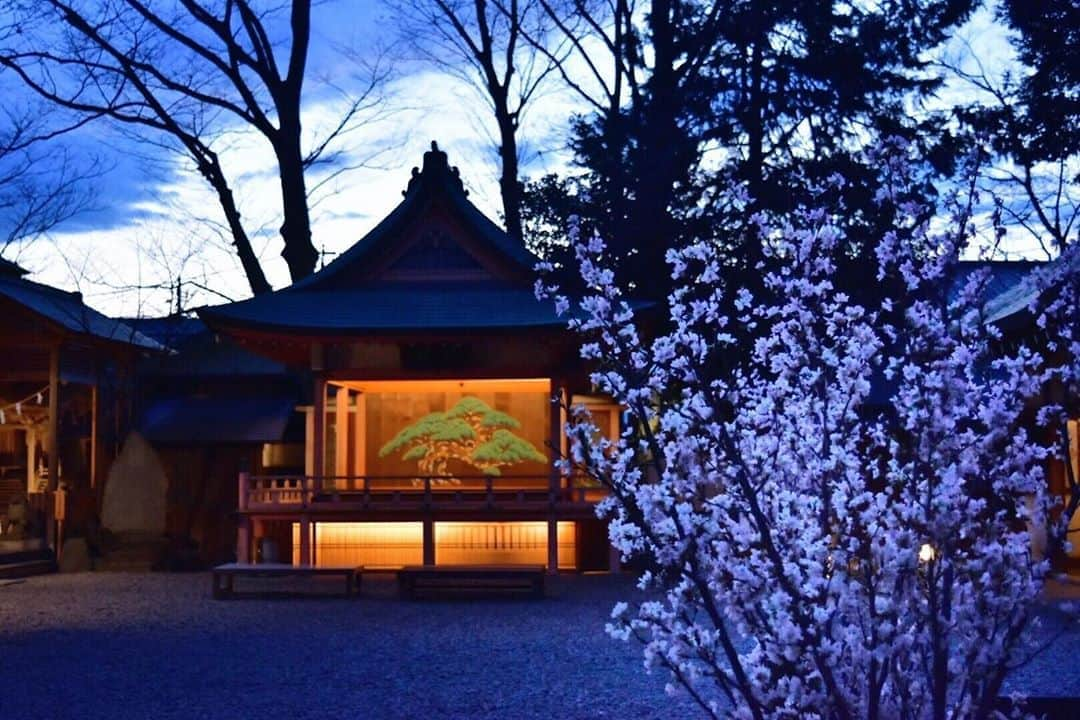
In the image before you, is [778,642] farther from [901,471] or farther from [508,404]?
[508,404]

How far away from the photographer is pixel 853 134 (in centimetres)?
2386

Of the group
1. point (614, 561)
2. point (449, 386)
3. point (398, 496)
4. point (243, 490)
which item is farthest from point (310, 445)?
point (614, 561)

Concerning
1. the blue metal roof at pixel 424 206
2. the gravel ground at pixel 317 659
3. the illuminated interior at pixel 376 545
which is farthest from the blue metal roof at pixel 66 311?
the gravel ground at pixel 317 659

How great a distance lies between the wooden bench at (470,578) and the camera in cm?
1722

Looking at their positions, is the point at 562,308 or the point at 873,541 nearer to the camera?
the point at 873,541

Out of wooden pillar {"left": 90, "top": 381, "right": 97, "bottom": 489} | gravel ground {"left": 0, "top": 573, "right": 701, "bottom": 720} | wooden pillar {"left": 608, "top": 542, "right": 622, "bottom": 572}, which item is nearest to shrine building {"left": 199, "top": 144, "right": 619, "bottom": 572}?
wooden pillar {"left": 608, "top": 542, "right": 622, "bottom": 572}

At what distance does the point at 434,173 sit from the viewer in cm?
2180

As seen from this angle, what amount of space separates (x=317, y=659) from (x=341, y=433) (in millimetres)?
11854

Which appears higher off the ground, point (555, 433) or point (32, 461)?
point (555, 433)

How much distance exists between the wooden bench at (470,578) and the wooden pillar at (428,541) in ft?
7.85

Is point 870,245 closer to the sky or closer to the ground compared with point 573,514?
closer to the sky

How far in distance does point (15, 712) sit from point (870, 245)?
51.5ft

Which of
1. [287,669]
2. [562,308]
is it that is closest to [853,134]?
[287,669]

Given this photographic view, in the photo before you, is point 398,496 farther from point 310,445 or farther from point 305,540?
point 310,445
